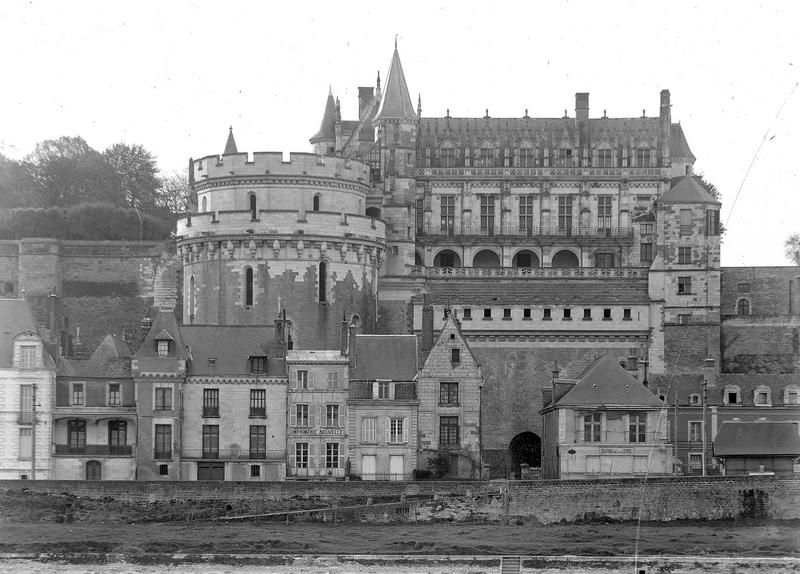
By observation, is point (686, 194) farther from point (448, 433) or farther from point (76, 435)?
point (76, 435)

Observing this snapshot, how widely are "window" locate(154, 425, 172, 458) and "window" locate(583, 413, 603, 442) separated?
1330 cm

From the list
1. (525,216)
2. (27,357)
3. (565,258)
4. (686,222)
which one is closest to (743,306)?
(686,222)

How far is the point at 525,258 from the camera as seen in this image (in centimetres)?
8731

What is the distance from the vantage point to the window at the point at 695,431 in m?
71.3

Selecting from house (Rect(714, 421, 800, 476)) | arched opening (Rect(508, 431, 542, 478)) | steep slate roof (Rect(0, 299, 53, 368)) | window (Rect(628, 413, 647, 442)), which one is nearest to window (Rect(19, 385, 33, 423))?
steep slate roof (Rect(0, 299, 53, 368))

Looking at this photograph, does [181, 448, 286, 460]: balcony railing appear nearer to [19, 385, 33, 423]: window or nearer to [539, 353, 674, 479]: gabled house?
[19, 385, 33, 423]: window

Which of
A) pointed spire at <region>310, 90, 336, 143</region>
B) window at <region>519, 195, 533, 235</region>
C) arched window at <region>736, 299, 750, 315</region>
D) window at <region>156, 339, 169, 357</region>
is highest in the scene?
pointed spire at <region>310, 90, 336, 143</region>

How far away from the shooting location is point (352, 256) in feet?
247

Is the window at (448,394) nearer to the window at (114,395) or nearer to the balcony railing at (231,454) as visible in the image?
the balcony railing at (231,454)

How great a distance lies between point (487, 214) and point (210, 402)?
82.2 ft

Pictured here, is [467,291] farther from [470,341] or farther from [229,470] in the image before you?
[229,470]

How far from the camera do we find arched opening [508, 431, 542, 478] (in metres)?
75.5

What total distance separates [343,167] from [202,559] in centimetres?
2615

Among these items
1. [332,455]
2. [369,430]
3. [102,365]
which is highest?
[102,365]
